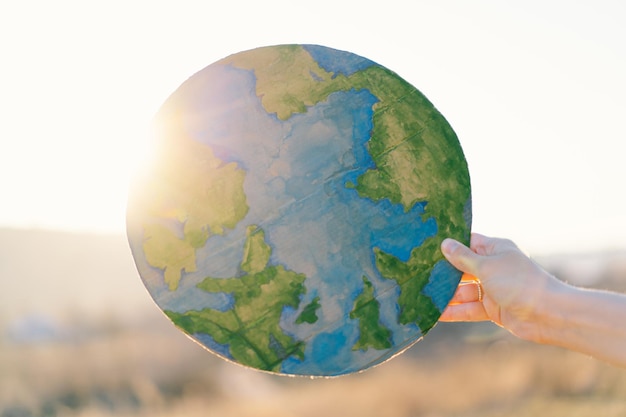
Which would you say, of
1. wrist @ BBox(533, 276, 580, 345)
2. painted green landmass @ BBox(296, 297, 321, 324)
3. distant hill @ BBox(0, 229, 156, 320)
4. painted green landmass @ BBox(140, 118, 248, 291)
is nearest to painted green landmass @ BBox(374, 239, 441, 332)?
painted green landmass @ BBox(296, 297, 321, 324)

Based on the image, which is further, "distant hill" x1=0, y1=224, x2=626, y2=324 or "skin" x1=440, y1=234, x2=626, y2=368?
"distant hill" x1=0, y1=224, x2=626, y2=324

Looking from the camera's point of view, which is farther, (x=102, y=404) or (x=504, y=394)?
(x=102, y=404)

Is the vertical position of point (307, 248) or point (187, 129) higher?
point (187, 129)

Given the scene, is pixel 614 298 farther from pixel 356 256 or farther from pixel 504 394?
pixel 504 394

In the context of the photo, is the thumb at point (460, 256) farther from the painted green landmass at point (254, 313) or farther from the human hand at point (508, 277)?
the painted green landmass at point (254, 313)

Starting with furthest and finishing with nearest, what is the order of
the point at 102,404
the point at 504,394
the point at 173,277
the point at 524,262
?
the point at 102,404
the point at 504,394
the point at 524,262
the point at 173,277

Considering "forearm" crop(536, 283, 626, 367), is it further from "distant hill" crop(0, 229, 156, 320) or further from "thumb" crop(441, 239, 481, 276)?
"distant hill" crop(0, 229, 156, 320)

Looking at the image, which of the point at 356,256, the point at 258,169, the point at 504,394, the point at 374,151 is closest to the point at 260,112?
the point at 258,169

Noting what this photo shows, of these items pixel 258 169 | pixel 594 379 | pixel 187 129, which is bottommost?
pixel 594 379
